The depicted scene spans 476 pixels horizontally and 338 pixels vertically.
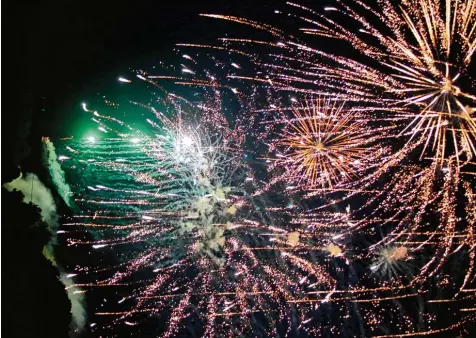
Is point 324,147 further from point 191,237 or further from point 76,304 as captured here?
point 76,304

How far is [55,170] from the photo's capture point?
8.45 meters

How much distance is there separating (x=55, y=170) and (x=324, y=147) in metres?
5.66

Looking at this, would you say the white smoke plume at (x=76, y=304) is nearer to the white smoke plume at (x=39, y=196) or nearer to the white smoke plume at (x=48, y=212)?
the white smoke plume at (x=48, y=212)

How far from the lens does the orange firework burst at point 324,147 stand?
725 cm

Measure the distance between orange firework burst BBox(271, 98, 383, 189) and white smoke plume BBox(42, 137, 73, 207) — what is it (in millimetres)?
4615

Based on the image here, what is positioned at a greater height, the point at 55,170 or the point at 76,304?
the point at 55,170

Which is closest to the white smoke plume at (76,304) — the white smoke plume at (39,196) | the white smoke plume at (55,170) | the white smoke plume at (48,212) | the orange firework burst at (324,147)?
the white smoke plume at (48,212)

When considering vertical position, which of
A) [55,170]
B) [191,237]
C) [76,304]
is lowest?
[76,304]

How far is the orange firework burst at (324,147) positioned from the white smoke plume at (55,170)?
4.62m

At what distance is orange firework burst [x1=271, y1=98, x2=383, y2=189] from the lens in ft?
23.8

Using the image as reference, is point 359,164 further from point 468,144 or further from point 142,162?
point 142,162

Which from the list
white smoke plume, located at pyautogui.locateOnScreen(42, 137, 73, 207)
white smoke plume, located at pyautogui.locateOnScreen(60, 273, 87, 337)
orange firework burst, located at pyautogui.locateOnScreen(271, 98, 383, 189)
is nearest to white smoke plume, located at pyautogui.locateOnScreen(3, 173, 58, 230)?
white smoke plume, located at pyautogui.locateOnScreen(42, 137, 73, 207)

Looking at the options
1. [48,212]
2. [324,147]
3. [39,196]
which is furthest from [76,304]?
[324,147]

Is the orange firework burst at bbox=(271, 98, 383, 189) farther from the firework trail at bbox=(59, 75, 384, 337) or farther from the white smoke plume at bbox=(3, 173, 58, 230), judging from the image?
the white smoke plume at bbox=(3, 173, 58, 230)
